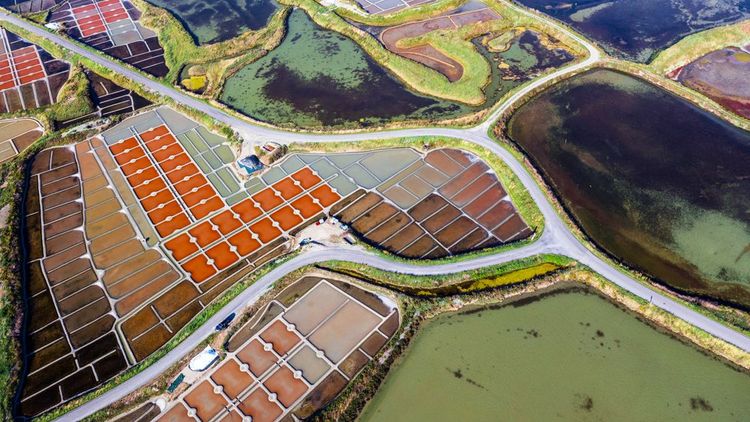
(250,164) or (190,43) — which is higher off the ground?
(190,43)

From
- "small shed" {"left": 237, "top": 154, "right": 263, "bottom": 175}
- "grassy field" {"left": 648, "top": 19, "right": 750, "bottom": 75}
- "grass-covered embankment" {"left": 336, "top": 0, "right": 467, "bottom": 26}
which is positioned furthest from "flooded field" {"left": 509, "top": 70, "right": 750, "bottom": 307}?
"small shed" {"left": 237, "top": 154, "right": 263, "bottom": 175}

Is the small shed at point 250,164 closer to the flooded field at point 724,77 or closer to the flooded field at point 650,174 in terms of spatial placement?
the flooded field at point 650,174

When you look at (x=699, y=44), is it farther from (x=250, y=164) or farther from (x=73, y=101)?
(x=73, y=101)

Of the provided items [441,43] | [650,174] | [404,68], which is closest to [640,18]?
[441,43]

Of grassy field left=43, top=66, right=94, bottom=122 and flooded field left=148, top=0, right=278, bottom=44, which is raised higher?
flooded field left=148, top=0, right=278, bottom=44

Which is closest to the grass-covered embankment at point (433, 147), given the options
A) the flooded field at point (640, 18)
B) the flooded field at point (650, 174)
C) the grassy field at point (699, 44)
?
the flooded field at point (650, 174)

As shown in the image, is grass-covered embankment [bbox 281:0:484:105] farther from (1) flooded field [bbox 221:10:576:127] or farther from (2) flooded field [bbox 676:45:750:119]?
(2) flooded field [bbox 676:45:750:119]
